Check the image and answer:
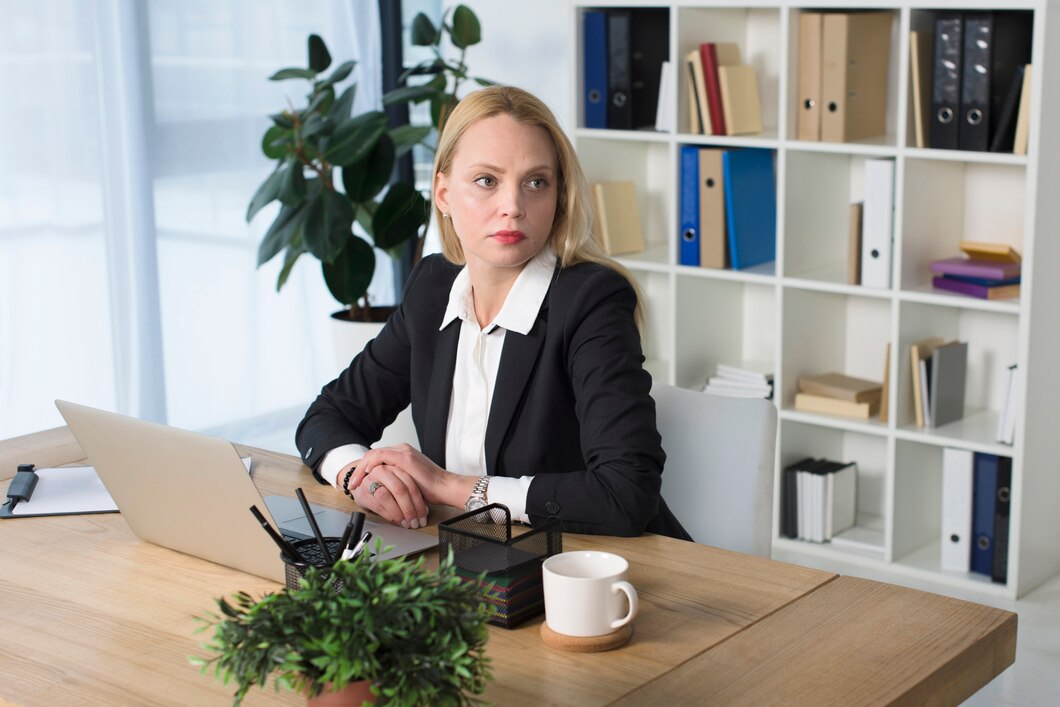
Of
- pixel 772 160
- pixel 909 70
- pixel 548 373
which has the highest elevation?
pixel 909 70

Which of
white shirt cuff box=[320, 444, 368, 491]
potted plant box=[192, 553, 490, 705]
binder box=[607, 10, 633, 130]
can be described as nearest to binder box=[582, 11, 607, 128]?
binder box=[607, 10, 633, 130]

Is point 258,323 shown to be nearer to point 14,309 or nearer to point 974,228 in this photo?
point 14,309

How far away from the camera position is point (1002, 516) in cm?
336

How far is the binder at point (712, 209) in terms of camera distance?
3.65 meters

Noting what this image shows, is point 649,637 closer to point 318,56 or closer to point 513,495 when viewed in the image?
point 513,495

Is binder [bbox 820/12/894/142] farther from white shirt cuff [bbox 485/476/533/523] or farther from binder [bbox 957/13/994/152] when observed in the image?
white shirt cuff [bbox 485/476/533/523]

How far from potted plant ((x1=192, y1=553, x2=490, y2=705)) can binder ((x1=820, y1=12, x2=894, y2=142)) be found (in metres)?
2.71

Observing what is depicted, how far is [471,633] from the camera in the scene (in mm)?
1039

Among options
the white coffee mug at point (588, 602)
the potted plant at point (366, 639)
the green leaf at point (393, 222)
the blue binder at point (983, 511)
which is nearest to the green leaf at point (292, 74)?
the green leaf at point (393, 222)

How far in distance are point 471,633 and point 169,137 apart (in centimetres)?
327

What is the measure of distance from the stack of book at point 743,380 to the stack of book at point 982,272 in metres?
0.59

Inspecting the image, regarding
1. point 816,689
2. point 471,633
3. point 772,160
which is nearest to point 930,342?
point 772,160

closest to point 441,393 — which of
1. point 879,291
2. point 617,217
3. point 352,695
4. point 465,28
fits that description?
point 352,695

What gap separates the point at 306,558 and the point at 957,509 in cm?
242
